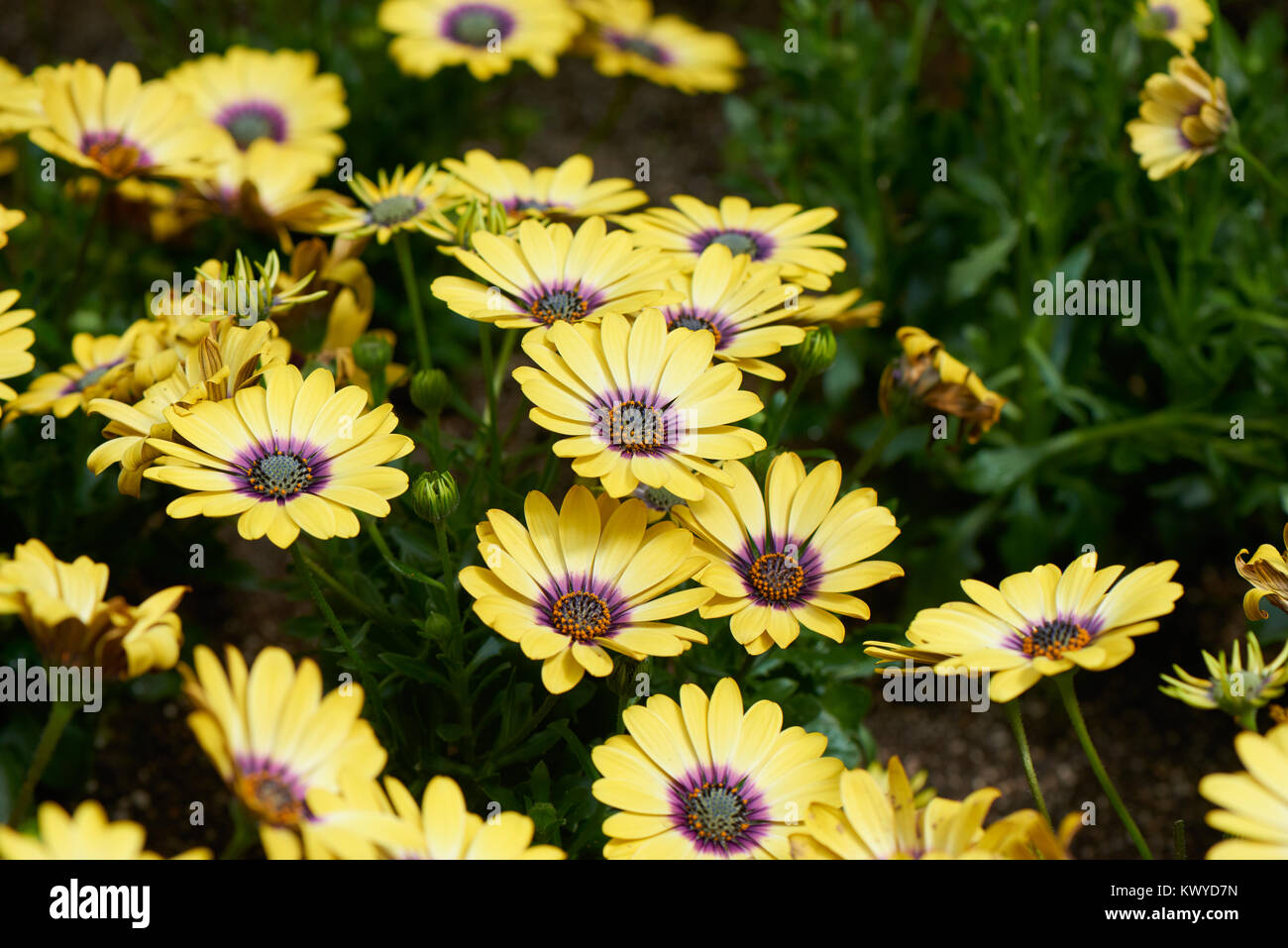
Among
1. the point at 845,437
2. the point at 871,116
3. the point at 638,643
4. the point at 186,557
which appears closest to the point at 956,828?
the point at 638,643

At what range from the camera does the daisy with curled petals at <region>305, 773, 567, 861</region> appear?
88cm

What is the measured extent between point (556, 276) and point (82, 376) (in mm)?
625

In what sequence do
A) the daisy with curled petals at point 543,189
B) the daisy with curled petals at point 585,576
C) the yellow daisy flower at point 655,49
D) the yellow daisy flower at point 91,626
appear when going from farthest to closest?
the yellow daisy flower at point 655,49 → the daisy with curled petals at point 543,189 → the daisy with curled petals at point 585,576 → the yellow daisy flower at point 91,626

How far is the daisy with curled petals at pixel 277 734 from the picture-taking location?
892mm

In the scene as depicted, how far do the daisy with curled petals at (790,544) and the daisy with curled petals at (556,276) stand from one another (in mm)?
224

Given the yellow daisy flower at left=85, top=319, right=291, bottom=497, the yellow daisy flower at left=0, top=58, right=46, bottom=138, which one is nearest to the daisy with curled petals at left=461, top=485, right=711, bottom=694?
the yellow daisy flower at left=85, top=319, right=291, bottom=497

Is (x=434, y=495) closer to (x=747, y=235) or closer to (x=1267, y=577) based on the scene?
(x=747, y=235)

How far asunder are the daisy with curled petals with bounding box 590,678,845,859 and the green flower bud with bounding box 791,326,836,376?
1.34 ft

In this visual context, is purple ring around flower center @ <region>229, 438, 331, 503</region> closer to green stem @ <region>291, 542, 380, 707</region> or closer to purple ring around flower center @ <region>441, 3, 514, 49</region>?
green stem @ <region>291, 542, 380, 707</region>

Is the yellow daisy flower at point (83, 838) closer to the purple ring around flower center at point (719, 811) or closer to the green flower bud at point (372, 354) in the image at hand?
the purple ring around flower center at point (719, 811)

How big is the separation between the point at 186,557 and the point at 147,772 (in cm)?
32

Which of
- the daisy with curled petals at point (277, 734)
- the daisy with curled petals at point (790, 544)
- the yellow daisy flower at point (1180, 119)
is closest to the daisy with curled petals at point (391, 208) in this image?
the daisy with curled petals at point (790, 544)

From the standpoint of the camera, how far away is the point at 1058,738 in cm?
195

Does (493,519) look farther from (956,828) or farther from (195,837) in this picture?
(195,837)
